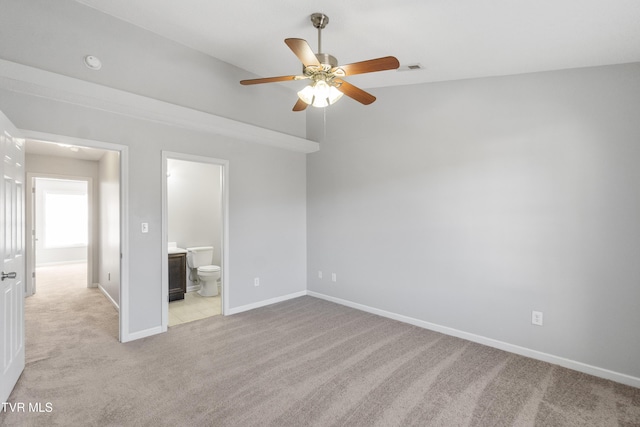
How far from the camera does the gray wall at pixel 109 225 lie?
4145mm

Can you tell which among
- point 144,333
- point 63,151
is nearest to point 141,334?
point 144,333

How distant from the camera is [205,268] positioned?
4.92 metres

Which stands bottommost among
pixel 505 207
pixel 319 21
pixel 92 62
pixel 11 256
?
pixel 11 256

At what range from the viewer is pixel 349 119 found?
14.3 ft

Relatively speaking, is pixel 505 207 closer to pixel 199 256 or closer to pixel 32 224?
pixel 199 256

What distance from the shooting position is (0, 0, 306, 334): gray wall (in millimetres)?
2621

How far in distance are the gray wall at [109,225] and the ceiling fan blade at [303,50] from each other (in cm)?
328

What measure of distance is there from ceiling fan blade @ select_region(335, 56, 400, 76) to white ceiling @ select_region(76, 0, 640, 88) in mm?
546

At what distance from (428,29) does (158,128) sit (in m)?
2.80

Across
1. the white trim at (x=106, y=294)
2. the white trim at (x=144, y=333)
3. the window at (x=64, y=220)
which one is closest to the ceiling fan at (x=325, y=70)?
the white trim at (x=144, y=333)

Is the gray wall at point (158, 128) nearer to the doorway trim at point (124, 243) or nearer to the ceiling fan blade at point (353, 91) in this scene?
the doorway trim at point (124, 243)

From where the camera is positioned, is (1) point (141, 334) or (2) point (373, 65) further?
(1) point (141, 334)

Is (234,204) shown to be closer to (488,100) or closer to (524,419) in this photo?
(488,100)

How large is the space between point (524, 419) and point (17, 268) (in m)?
3.85
